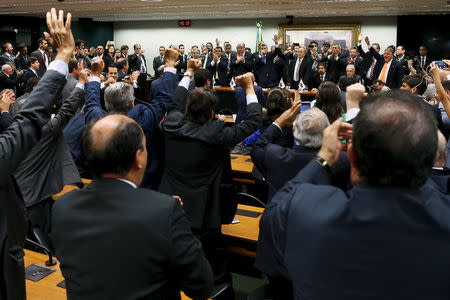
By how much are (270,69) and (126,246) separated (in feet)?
37.8

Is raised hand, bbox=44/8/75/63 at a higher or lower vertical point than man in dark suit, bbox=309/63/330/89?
higher

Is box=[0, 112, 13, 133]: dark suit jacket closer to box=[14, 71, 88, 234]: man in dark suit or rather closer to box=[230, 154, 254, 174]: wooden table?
box=[14, 71, 88, 234]: man in dark suit

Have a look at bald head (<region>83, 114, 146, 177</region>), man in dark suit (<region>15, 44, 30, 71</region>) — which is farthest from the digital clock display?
bald head (<region>83, 114, 146, 177</region>)

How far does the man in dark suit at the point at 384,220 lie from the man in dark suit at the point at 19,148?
3.20 feet

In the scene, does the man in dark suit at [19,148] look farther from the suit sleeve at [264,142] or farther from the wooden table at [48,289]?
the suit sleeve at [264,142]

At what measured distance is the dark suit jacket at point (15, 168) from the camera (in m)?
1.54

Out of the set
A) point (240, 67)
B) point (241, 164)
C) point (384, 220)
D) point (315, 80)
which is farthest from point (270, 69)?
point (384, 220)

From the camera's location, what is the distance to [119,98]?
3299 mm

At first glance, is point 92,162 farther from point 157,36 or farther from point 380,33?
point 157,36

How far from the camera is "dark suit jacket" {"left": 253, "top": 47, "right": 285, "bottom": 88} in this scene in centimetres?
1238

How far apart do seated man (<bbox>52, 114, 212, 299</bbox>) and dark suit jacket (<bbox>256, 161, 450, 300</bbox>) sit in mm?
377

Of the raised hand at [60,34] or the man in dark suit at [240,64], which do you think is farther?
the man in dark suit at [240,64]

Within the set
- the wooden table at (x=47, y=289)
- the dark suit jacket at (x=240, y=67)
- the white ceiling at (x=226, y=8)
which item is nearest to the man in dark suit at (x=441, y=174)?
the wooden table at (x=47, y=289)

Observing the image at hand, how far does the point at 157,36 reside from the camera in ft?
62.6
